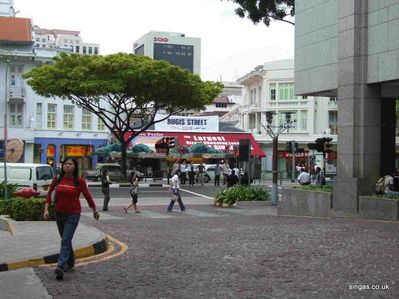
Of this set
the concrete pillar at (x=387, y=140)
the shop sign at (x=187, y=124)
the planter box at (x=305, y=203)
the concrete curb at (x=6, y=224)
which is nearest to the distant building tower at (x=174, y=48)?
the shop sign at (x=187, y=124)

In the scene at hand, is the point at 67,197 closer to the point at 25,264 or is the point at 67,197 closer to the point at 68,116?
the point at 25,264

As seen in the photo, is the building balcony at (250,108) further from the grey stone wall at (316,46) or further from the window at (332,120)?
the grey stone wall at (316,46)

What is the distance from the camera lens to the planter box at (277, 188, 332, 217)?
60.0 ft

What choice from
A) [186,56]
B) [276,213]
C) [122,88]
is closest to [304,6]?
[276,213]

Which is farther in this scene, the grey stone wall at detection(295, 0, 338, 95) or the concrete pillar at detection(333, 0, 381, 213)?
the grey stone wall at detection(295, 0, 338, 95)

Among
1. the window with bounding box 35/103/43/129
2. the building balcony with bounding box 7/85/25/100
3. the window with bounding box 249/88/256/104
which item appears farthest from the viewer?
the window with bounding box 249/88/256/104

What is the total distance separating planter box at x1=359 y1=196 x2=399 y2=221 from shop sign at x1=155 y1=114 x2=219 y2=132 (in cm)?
4467

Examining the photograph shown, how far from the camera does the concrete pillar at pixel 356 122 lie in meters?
17.2

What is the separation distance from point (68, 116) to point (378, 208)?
4617 cm

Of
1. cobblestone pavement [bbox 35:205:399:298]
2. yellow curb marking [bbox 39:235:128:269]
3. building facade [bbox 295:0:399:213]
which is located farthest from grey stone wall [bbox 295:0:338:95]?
yellow curb marking [bbox 39:235:128:269]

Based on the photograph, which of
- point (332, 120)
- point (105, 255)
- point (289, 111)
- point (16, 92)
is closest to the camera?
point (105, 255)

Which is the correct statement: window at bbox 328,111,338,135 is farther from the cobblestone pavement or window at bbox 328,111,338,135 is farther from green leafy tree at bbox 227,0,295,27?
the cobblestone pavement

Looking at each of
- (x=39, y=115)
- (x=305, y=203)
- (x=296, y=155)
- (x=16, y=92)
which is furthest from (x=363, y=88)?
(x=296, y=155)

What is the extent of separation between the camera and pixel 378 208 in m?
16.2
